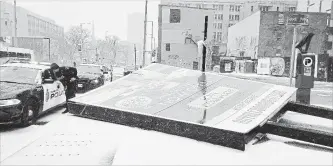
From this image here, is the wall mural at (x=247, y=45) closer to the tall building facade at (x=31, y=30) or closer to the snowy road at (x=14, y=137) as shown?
the tall building facade at (x=31, y=30)

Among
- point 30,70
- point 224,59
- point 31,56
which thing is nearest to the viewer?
point 30,70

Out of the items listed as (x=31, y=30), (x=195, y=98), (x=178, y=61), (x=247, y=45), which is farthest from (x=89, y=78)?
(x=31, y=30)

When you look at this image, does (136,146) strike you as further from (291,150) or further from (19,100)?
(19,100)

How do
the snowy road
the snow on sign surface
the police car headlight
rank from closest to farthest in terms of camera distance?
the snow on sign surface, the snowy road, the police car headlight

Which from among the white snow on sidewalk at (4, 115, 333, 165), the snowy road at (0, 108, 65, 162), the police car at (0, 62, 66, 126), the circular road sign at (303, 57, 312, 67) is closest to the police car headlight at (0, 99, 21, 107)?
the police car at (0, 62, 66, 126)

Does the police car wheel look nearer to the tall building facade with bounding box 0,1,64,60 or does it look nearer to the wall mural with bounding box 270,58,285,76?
the tall building facade with bounding box 0,1,64,60

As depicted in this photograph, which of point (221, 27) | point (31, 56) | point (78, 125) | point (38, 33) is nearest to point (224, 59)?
point (31, 56)

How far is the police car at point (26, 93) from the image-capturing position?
6312mm

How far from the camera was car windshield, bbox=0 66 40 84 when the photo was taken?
7484 millimetres

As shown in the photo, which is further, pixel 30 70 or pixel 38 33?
pixel 38 33

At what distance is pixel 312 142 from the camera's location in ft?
7.80

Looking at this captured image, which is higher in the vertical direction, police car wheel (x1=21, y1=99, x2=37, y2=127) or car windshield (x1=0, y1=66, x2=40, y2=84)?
car windshield (x1=0, y1=66, x2=40, y2=84)

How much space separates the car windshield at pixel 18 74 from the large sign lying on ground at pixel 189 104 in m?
4.73

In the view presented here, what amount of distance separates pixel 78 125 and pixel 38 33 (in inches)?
4349
